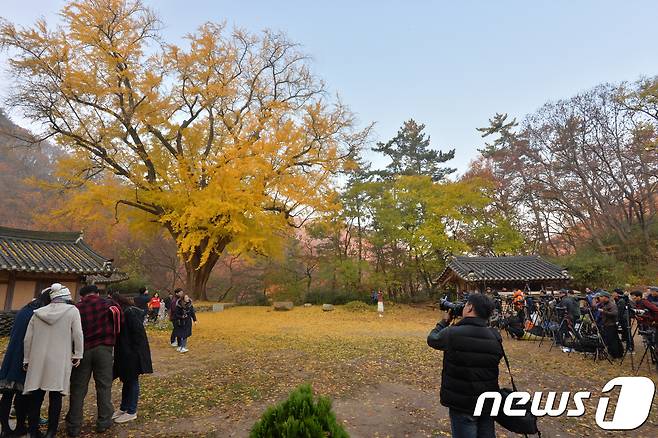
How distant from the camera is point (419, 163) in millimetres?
35188

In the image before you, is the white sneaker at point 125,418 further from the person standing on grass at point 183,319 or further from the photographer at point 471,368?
the person standing on grass at point 183,319

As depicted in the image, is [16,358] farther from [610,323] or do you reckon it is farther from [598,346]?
[598,346]

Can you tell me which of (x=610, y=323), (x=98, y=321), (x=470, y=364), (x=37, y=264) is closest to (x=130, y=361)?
(x=98, y=321)

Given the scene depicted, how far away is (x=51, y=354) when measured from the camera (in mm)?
4027

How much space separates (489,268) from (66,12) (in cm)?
2588

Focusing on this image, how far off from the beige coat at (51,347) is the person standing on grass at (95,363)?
24cm

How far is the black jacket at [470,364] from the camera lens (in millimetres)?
2869

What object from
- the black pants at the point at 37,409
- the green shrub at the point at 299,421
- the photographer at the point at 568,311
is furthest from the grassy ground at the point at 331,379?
the green shrub at the point at 299,421

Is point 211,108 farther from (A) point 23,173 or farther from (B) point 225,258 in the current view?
(A) point 23,173

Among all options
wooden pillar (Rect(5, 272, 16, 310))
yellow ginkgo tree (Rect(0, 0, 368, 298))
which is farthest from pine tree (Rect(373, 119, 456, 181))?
wooden pillar (Rect(5, 272, 16, 310))

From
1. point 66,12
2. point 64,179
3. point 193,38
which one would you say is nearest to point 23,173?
point 64,179

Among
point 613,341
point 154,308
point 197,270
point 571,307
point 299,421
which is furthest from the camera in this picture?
point 197,270

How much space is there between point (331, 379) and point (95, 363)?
4.42m

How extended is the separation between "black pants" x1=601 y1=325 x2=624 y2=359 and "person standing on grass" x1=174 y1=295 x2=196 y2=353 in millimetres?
11228
